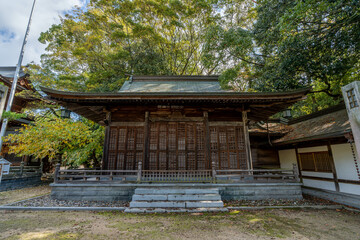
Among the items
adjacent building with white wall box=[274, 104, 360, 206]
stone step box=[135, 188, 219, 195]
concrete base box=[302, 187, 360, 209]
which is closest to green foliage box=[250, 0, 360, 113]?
adjacent building with white wall box=[274, 104, 360, 206]

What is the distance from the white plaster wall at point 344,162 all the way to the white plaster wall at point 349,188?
12.2 inches

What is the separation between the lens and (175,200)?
6.41 metres

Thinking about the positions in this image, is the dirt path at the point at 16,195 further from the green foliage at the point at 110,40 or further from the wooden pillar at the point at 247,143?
the wooden pillar at the point at 247,143

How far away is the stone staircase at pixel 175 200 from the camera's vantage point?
5988 millimetres

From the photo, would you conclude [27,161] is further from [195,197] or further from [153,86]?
[195,197]

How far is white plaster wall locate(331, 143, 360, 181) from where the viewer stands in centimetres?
729

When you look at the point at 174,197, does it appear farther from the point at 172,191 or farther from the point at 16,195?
the point at 16,195

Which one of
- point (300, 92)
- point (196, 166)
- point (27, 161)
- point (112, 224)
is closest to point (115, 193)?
point (112, 224)

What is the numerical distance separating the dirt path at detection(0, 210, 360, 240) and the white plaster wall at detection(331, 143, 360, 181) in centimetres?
202

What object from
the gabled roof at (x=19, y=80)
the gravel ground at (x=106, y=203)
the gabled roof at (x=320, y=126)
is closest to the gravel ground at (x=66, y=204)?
the gravel ground at (x=106, y=203)

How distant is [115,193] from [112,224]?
90.2 inches

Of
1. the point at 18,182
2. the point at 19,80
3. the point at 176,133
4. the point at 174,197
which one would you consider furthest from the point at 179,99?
the point at 19,80

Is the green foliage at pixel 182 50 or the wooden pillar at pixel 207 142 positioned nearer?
the wooden pillar at pixel 207 142

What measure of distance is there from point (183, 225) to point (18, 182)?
13.2m
